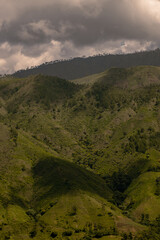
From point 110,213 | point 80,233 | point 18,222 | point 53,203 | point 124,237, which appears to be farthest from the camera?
point 53,203

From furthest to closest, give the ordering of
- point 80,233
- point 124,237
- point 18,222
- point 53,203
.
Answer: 1. point 53,203
2. point 18,222
3. point 80,233
4. point 124,237

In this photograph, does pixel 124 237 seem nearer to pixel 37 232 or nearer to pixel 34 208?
pixel 37 232

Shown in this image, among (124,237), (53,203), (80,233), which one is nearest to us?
(124,237)

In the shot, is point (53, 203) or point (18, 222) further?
point (53, 203)

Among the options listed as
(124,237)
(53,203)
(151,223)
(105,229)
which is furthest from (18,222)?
(151,223)

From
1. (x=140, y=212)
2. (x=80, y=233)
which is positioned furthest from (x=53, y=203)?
(x=140, y=212)

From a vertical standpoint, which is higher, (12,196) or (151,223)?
(12,196)

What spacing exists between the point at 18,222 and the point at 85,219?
1567 inches

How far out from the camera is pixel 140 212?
194 meters

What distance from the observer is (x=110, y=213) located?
176 metres

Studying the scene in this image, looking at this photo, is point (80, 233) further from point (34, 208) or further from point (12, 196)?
point (12, 196)

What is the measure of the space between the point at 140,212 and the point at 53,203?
6102 cm

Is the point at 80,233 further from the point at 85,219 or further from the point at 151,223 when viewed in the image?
the point at 151,223

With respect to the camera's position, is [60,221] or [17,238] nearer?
[17,238]
